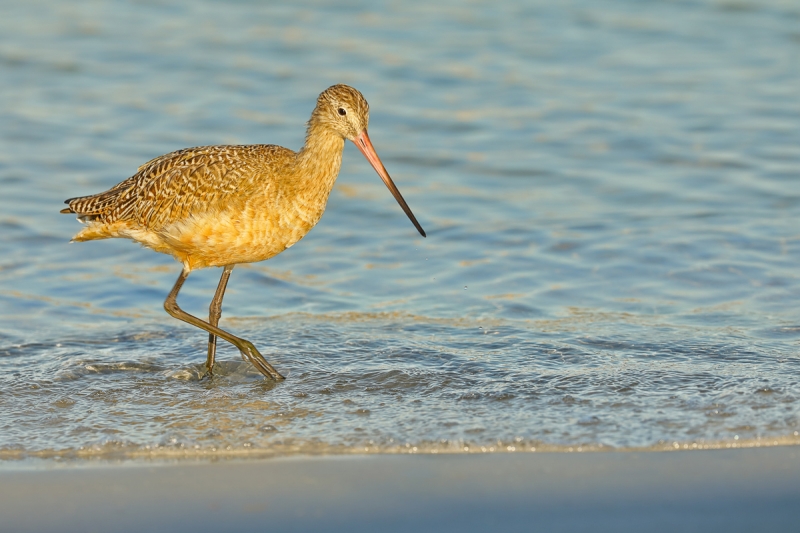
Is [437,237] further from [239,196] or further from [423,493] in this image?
[423,493]

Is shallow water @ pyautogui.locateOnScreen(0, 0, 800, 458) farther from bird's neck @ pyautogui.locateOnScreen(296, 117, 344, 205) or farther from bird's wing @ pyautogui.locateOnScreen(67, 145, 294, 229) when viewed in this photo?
bird's neck @ pyautogui.locateOnScreen(296, 117, 344, 205)

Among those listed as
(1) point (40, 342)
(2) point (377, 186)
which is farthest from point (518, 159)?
(1) point (40, 342)

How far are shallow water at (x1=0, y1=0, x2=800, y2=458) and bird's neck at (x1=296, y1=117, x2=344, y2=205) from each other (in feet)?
2.99

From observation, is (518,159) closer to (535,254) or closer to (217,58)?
(535,254)

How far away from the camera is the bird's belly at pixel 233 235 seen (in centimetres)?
569

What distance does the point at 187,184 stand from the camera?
231 inches

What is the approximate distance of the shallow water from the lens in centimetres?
520

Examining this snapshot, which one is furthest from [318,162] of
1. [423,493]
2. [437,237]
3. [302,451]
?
[437,237]

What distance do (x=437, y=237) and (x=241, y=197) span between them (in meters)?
2.60

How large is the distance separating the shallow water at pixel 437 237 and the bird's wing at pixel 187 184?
0.78m

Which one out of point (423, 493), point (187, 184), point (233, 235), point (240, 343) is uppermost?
point (187, 184)

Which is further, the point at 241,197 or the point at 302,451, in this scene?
the point at 241,197

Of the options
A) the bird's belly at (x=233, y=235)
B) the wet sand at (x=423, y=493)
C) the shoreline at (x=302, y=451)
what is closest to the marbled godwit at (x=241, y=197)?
the bird's belly at (x=233, y=235)

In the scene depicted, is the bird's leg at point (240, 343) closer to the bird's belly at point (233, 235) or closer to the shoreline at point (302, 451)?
the bird's belly at point (233, 235)
